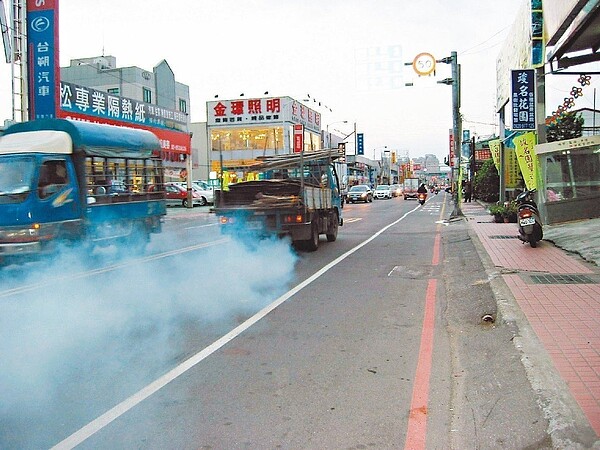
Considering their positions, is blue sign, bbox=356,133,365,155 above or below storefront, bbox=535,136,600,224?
above

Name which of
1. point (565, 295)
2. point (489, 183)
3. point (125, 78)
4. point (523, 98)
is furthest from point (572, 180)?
point (125, 78)

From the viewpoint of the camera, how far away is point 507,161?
86.4 ft

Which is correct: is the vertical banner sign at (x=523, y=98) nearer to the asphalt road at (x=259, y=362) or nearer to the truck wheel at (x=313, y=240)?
the truck wheel at (x=313, y=240)

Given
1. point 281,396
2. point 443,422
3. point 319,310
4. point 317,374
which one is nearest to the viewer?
point 443,422

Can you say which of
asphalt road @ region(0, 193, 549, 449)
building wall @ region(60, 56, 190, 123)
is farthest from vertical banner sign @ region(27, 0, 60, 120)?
building wall @ region(60, 56, 190, 123)

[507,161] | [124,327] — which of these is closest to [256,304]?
[124,327]

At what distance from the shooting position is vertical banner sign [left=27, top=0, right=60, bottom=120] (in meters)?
19.1

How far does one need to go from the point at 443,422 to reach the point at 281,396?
1.25 m

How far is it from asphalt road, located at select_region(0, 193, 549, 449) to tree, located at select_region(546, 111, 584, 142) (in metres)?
16.7

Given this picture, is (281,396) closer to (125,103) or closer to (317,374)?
(317,374)

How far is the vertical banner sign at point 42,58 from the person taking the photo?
62.6ft

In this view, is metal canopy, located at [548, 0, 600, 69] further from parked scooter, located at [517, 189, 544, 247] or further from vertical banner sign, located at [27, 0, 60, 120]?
vertical banner sign, located at [27, 0, 60, 120]

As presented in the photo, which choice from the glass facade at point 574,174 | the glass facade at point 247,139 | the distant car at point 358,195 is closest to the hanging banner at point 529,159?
the glass facade at point 574,174

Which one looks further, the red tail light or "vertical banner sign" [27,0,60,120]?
"vertical banner sign" [27,0,60,120]
